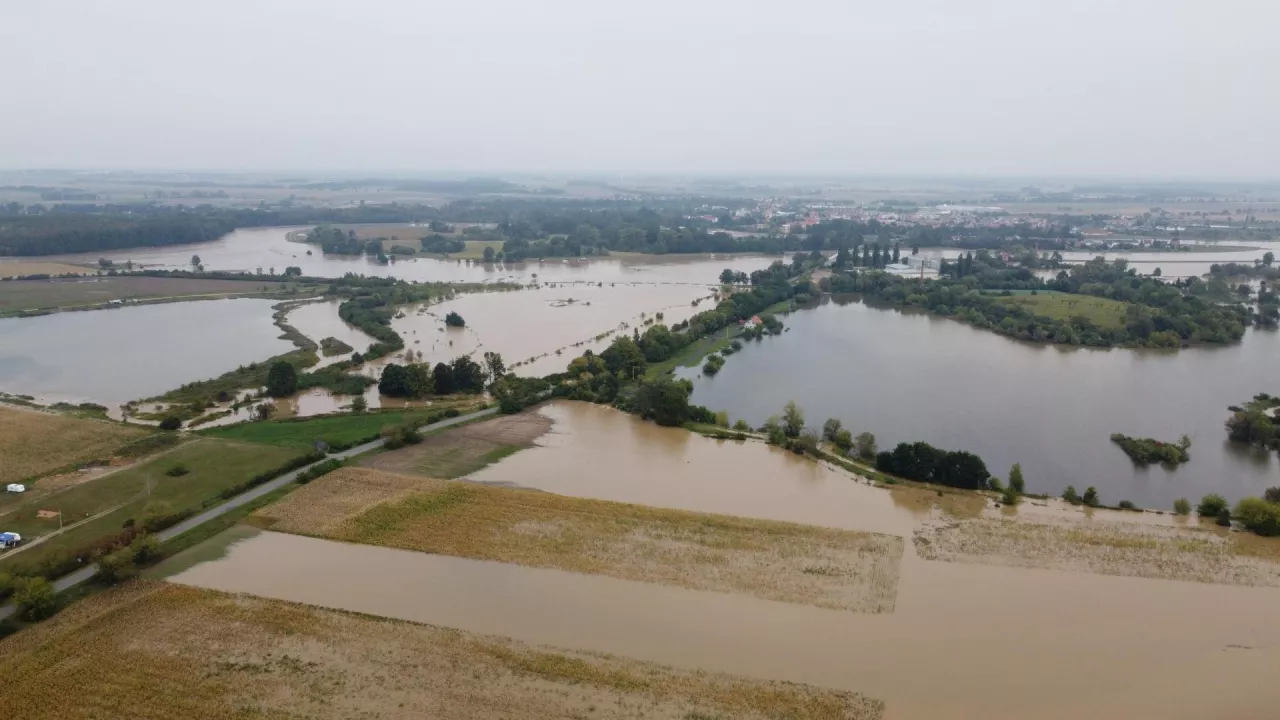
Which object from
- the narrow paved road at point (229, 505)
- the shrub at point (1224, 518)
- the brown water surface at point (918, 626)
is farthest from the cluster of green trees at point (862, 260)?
the brown water surface at point (918, 626)

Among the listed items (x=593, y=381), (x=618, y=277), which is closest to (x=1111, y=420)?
(x=593, y=381)

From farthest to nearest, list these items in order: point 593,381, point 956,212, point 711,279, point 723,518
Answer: point 956,212
point 711,279
point 593,381
point 723,518

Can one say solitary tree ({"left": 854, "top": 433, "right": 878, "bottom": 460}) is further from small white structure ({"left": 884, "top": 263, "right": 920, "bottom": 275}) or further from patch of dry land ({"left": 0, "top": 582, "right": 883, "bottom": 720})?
small white structure ({"left": 884, "top": 263, "right": 920, "bottom": 275})

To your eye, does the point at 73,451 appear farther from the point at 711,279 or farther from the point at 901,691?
the point at 711,279

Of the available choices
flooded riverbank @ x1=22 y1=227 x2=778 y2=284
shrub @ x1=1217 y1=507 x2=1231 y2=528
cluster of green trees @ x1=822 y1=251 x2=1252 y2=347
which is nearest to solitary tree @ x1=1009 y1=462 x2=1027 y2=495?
shrub @ x1=1217 y1=507 x2=1231 y2=528

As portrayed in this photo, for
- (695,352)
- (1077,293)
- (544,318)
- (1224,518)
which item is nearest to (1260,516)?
(1224,518)

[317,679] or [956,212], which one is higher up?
[956,212]
